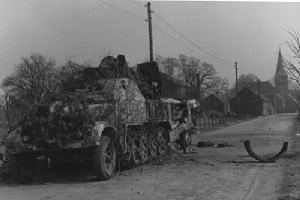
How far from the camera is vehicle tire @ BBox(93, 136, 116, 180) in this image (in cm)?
974

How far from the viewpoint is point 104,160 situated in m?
9.93

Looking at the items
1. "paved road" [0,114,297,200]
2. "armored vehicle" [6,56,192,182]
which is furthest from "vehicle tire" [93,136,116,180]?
"paved road" [0,114,297,200]

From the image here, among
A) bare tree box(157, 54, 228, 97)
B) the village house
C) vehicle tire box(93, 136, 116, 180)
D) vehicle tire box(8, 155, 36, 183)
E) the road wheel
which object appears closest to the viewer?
vehicle tire box(93, 136, 116, 180)

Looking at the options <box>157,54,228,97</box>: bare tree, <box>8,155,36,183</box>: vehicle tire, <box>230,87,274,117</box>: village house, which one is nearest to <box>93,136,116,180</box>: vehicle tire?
<box>8,155,36,183</box>: vehicle tire

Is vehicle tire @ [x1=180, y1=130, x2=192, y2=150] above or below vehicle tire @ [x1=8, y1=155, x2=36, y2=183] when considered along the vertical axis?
above

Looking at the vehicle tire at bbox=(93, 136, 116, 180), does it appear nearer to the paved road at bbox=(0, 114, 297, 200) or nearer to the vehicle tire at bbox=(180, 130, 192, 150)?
the paved road at bbox=(0, 114, 297, 200)

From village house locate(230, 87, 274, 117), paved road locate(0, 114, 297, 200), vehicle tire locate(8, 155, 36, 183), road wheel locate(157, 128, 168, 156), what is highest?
village house locate(230, 87, 274, 117)

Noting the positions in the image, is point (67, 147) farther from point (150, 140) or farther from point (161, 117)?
point (161, 117)

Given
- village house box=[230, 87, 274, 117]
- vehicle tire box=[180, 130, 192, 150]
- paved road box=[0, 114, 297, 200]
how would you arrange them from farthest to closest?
village house box=[230, 87, 274, 117] → vehicle tire box=[180, 130, 192, 150] → paved road box=[0, 114, 297, 200]

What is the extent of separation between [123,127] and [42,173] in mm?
2418

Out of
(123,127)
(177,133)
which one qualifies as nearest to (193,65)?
(177,133)

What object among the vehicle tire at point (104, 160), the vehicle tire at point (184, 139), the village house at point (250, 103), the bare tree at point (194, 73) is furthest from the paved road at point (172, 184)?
the village house at point (250, 103)

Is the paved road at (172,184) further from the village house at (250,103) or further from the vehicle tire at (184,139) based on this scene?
the village house at (250,103)

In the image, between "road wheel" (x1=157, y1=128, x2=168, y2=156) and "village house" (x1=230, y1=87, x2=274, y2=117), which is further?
"village house" (x1=230, y1=87, x2=274, y2=117)
